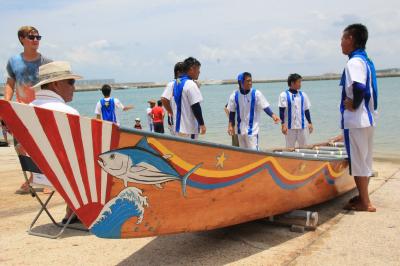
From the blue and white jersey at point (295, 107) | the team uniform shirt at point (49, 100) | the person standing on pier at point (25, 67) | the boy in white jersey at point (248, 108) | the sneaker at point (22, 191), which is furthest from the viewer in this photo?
the blue and white jersey at point (295, 107)

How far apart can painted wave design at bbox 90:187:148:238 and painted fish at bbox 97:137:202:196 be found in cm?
8

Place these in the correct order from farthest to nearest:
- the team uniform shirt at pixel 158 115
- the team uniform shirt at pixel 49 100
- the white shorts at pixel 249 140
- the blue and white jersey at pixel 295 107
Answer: the team uniform shirt at pixel 158 115 → the blue and white jersey at pixel 295 107 → the white shorts at pixel 249 140 → the team uniform shirt at pixel 49 100

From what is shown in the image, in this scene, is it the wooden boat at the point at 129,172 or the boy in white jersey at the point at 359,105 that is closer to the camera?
the wooden boat at the point at 129,172

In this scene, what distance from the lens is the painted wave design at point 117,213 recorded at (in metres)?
2.94

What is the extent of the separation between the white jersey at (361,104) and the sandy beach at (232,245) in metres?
1.02

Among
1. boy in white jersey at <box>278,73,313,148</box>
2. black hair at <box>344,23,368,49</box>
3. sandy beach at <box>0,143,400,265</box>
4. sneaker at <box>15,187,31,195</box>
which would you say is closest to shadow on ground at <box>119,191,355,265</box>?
sandy beach at <box>0,143,400,265</box>

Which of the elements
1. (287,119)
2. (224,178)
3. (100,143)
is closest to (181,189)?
(224,178)

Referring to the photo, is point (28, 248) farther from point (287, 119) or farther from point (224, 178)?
point (287, 119)

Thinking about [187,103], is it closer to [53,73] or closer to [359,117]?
[359,117]

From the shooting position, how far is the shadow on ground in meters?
3.50

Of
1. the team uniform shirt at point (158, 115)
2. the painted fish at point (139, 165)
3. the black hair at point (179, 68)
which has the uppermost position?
the black hair at point (179, 68)

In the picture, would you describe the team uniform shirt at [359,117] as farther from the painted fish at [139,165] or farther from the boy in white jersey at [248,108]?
the painted fish at [139,165]

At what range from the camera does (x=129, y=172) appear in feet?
9.64

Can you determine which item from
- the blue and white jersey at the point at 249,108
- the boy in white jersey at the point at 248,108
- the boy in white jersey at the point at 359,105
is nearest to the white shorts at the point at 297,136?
the boy in white jersey at the point at 248,108
